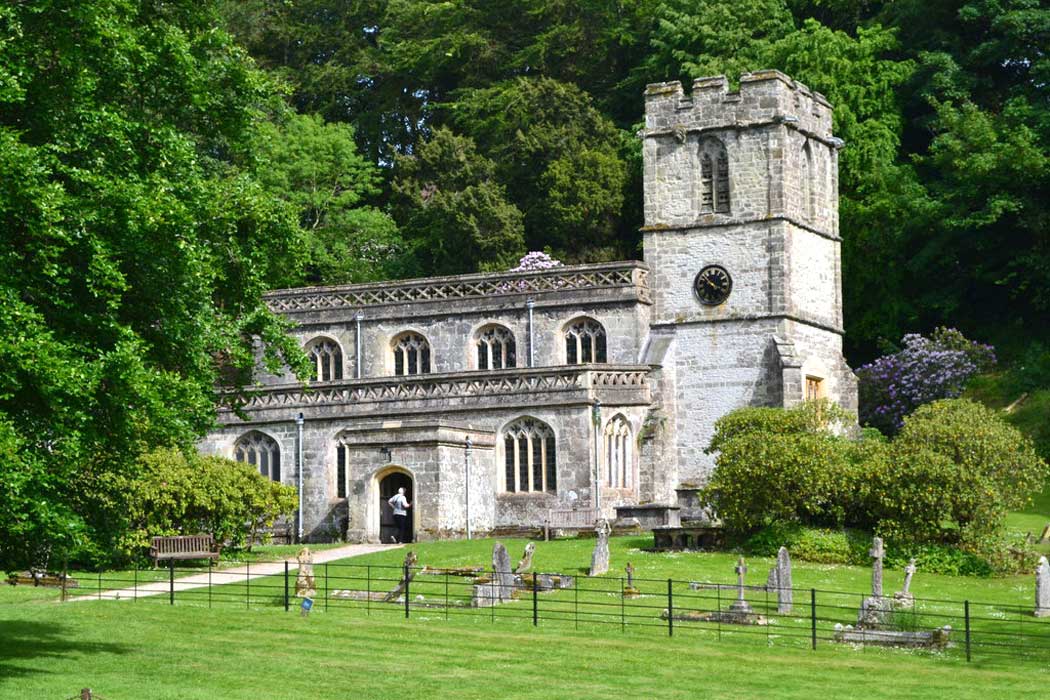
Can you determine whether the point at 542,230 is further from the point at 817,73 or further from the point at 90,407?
the point at 90,407

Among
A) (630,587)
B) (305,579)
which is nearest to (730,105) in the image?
(630,587)

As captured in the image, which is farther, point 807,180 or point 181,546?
point 807,180

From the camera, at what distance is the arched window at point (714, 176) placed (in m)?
60.3

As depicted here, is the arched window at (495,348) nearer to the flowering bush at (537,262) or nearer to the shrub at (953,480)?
the flowering bush at (537,262)

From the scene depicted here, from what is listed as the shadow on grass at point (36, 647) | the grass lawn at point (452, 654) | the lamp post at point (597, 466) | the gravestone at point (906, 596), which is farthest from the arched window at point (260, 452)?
the gravestone at point (906, 596)

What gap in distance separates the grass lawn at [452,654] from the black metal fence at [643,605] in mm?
111

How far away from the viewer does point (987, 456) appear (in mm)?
44688

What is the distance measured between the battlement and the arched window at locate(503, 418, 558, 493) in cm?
1117

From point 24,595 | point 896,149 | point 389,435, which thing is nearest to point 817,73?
A: point 896,149

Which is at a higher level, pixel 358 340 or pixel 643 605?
pixel 358 340

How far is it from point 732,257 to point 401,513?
14850 millimetres

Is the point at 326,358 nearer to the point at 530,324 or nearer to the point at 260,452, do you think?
the point at 260,452

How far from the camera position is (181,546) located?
43938 mm

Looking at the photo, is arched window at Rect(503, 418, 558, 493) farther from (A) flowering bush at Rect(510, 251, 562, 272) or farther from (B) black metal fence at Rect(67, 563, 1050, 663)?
(A) flowering bush at Rect(510, 251, 562, 272)
